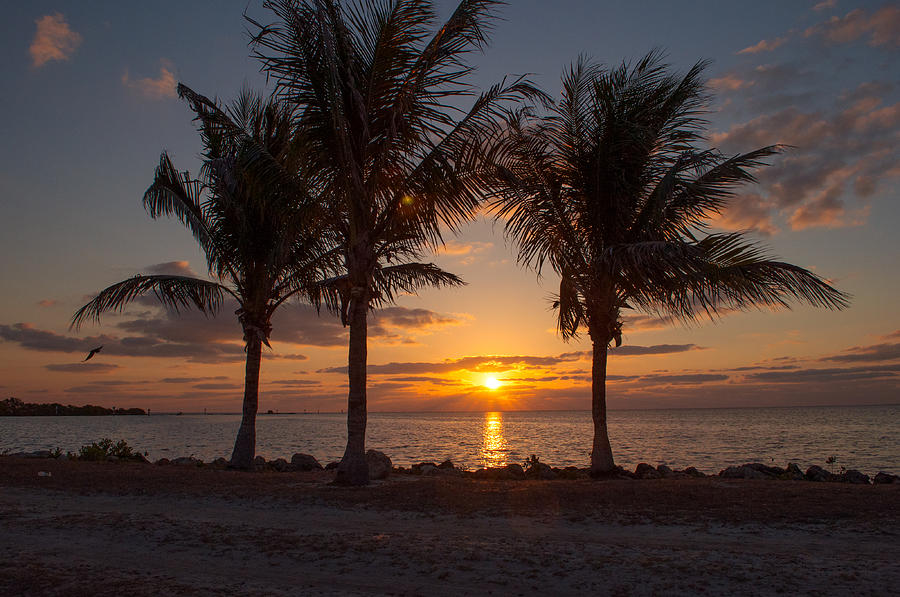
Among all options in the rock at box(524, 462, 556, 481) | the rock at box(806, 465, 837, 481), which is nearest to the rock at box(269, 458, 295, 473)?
the rock at box(524, 462, 556, 481)

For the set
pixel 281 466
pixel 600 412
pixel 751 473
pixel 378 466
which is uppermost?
pixel 600 412

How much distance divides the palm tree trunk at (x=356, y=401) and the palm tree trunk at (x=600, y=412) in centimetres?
553

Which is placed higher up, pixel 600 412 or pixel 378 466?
pixel 600 412

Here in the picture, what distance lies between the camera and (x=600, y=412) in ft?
46.1

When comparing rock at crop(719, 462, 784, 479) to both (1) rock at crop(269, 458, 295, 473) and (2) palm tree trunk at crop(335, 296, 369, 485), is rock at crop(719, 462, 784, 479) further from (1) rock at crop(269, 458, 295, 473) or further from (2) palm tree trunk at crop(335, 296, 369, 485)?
(1) rock at crop(269, 458, 295, 473)

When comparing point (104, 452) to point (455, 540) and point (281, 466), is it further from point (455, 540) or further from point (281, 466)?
point (455, 540)

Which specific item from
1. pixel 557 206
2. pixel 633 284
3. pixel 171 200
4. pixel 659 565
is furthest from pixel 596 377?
pixel 171 200

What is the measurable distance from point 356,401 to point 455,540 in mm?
5866

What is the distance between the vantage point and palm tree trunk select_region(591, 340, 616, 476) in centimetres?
1399

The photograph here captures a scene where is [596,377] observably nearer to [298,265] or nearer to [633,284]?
[633,284]

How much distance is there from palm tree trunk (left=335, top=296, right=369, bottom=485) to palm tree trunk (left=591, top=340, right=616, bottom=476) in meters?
5.53

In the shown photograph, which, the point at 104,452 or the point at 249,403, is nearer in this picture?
the point at 249,403

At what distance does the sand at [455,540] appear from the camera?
5.45m

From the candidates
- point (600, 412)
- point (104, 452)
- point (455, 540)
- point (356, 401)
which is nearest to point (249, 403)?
point (356, 401)
